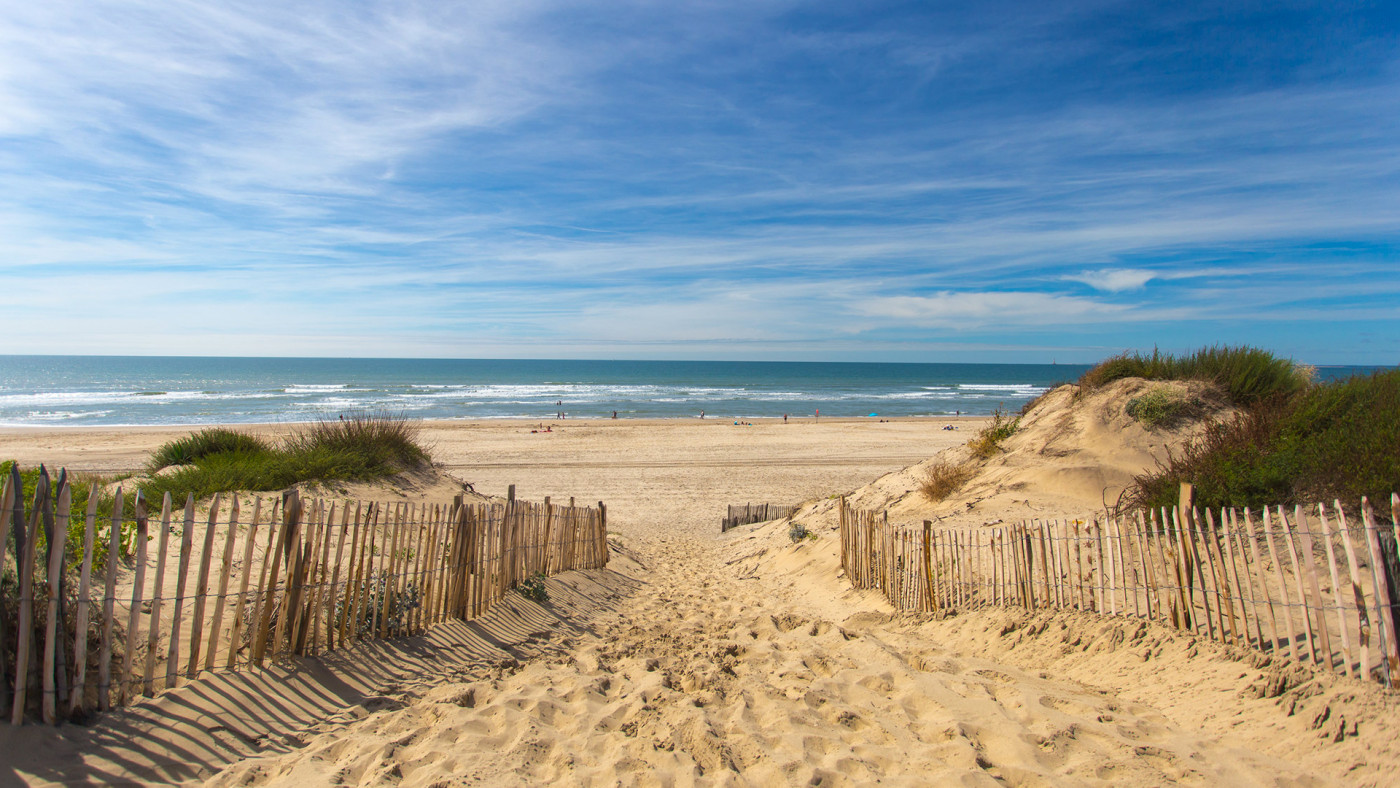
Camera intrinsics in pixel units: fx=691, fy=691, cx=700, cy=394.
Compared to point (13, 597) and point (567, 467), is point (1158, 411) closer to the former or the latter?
point (13, 597)

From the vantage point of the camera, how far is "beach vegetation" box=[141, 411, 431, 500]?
346 inches

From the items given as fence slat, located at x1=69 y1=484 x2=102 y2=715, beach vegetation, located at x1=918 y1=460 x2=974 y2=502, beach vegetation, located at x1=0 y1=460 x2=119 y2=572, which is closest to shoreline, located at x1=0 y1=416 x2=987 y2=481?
beach vegetation, located at x1=918 y1=460 x2=974 y2=502

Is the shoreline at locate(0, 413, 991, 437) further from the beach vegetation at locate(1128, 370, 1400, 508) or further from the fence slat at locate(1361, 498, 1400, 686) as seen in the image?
the fence slat at locate(1361, 498, 1400, 686)

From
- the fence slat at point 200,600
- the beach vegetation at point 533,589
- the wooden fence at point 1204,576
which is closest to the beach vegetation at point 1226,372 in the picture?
the wooden fence at point 1204,576

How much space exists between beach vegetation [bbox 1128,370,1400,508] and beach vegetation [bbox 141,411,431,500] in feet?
34.1

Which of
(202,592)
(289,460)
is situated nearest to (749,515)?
(289,460)

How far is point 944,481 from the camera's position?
1136 cm

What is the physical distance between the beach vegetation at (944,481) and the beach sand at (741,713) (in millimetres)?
4554

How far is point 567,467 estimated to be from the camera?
909 inches

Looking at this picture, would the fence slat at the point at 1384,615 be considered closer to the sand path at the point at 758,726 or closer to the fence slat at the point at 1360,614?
the fence slat at the point at 1360,614

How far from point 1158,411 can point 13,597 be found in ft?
43.3

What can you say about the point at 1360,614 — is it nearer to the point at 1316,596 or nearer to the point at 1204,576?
the point at 1316,596

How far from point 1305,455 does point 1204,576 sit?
2713 mm

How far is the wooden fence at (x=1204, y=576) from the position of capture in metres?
3.82
